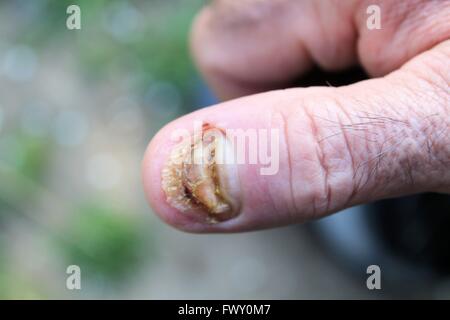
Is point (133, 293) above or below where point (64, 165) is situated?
below

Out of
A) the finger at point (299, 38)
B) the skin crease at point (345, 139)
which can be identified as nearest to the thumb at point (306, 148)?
the skin crease at point (345, 139)

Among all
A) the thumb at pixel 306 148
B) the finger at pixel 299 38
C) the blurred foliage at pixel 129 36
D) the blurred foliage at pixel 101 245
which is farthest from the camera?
the blurred foliage at pixel 129 36

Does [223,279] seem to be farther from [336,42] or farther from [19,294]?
[336,42]

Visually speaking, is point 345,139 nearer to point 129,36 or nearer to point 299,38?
point 299,38

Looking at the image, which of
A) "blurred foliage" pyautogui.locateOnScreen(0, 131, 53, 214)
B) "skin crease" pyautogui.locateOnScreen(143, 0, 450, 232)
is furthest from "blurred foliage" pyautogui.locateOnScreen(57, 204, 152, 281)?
"skin crease" pyautogui.locateOnScreen(143, 0, 450, 232)

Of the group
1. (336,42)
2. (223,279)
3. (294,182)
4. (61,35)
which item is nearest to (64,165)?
(61,35)

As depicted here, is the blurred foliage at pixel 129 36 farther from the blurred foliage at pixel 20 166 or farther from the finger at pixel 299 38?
the finger at pixel 299 38

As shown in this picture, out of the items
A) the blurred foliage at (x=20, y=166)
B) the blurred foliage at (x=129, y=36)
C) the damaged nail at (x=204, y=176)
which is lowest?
the damaged nail at (x=204, y=176)

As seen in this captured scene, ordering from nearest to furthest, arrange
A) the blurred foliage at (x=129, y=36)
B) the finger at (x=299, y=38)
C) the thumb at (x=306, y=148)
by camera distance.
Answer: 1. the thumb at (x=306, y=148)
2. the finger at (x=299, y=38)
3. the blurred foliage at (x=129, y=36)
